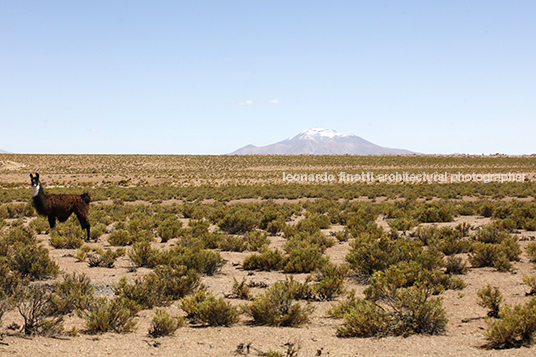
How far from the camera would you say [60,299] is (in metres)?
7.09

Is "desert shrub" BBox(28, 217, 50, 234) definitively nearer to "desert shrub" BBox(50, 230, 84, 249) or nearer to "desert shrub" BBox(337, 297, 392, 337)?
"desert shrub" BBox(50, 230, 84, 249)

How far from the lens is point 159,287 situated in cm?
796

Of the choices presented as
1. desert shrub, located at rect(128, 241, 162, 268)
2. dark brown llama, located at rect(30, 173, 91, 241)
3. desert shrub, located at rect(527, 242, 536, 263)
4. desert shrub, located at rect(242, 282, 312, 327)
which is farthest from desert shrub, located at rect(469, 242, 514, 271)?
dark brown llama, located at rect(30, 173, 91, 241)

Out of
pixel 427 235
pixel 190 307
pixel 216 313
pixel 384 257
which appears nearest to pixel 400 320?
pixel 216 313

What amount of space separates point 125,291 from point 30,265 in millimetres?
3253

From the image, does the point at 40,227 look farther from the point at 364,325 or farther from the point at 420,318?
the point at 420,318

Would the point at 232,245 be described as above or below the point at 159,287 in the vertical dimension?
below

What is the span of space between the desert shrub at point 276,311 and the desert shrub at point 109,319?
1.79 meters

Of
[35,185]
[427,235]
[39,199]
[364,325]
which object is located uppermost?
[35,185]

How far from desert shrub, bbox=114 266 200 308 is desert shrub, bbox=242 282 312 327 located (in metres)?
1.68

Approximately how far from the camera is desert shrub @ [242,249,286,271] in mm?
10797

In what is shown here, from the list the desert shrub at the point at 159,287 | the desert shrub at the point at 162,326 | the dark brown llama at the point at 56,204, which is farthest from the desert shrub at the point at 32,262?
the desert shrub at the point at 162,326

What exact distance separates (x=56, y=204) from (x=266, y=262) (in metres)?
5.92

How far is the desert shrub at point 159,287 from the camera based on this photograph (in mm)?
7551
